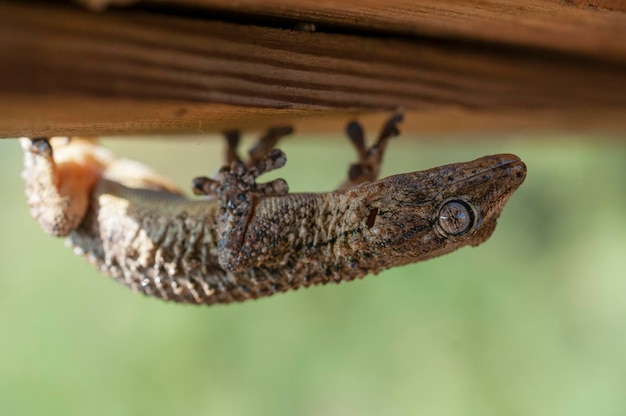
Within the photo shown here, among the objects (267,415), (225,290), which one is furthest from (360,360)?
(225,290)

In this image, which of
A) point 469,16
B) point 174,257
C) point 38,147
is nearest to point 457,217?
point 469,16

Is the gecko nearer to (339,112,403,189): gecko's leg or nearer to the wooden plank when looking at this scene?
(339,112,403,189): gecko's leg

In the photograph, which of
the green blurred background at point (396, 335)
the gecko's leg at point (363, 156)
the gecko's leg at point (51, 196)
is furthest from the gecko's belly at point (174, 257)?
the green blurred background at point (396, 335)

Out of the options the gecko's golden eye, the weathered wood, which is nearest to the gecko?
the gecko's golden eye

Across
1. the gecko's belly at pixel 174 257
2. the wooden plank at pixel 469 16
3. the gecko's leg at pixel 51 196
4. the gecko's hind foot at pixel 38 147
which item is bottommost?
the gecko's belly at pixel 174 257

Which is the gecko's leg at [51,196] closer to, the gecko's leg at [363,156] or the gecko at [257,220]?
the gecko at [257,220]

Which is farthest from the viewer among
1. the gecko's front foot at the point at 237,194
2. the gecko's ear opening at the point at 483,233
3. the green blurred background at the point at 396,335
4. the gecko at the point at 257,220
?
the green blurred background at the point at 396,335

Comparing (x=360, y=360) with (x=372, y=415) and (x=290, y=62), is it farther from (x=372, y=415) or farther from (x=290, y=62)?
(x=290, y=62)
